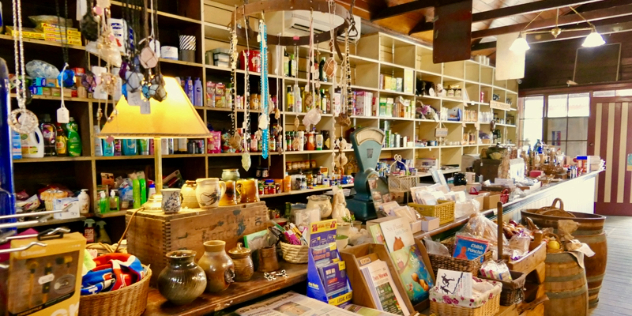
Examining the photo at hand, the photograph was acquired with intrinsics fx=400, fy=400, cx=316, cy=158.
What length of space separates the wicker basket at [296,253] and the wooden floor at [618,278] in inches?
124

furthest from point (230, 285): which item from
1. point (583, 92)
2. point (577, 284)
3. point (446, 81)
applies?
point (583, 92)

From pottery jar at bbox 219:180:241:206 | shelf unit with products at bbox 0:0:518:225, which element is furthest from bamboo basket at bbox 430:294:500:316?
shelf unit with products at bbox 0:0:518:225

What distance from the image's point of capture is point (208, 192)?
1494 millimetres

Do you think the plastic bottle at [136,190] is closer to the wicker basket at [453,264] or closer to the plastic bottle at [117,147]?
the plastic bottle at [117,147]

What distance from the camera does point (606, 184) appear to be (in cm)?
802

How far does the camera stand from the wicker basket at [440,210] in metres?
2.46

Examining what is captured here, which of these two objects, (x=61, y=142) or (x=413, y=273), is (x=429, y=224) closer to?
(x=413, y=273)

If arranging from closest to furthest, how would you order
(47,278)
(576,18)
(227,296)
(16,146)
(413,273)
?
(47,278) < (227,296) < (413,273) < (16,146) < (576,18)

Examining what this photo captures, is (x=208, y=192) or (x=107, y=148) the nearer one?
(x=208, y=192)

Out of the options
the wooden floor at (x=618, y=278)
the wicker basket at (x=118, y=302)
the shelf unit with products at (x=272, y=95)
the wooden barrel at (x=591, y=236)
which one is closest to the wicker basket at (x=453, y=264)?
the wicker basket at (x=118, y=302)

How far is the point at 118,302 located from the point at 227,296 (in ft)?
1.14

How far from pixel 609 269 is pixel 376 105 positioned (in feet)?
10.9

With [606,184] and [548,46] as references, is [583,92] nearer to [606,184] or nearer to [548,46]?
[548,46]

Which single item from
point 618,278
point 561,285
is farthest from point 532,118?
point 561,285
